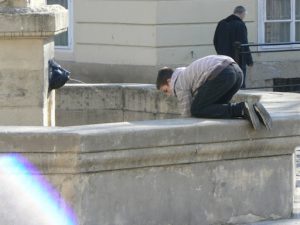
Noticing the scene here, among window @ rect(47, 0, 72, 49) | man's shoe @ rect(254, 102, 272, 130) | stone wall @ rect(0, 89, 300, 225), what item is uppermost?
window @ rect(47, 0, 72, 49)

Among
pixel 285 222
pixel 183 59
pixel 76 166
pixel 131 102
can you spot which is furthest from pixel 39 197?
pixel 183 59

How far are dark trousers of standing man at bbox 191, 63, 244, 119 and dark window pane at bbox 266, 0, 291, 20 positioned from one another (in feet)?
37.6

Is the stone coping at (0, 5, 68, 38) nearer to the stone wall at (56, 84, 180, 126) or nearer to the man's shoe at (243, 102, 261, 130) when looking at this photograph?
the man's shoe at (243, 102, 261, 130)

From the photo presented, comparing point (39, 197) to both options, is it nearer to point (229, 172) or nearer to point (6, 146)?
point (6, 146)

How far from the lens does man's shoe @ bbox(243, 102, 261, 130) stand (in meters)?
6.84

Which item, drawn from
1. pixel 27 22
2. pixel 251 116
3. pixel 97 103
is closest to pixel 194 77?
pixel 251 116

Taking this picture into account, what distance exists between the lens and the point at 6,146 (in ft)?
20.5

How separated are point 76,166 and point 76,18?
1211 cm

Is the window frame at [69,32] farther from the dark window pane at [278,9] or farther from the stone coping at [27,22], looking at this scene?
the stone coping at [27,22]

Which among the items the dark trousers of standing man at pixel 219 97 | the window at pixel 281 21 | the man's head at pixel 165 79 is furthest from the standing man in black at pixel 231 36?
the dark trousers of standing man at pixel 219 97

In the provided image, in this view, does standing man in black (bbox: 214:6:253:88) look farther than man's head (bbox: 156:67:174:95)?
Yes

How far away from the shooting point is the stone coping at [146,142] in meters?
6.23

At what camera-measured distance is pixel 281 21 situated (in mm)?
18734

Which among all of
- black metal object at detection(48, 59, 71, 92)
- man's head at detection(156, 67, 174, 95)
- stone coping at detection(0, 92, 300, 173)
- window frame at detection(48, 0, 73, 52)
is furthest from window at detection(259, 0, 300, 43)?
A: stone coping at detection(0, 92, 300, 173)
